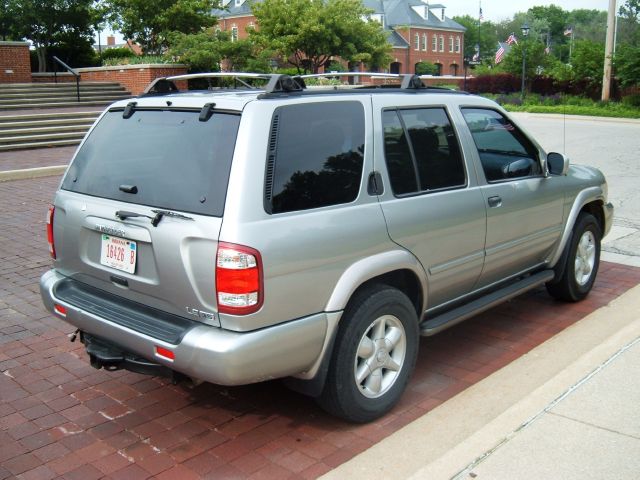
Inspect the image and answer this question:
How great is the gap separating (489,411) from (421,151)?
1609 millimetres

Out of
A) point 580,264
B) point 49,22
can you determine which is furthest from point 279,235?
point 49,22

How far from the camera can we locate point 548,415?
13.0 feet

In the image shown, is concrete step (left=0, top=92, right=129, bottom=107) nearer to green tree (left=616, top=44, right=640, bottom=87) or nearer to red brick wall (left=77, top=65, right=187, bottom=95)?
red brick wall (left=77, top=65, right=187, bottom=95)

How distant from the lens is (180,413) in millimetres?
→ 4215

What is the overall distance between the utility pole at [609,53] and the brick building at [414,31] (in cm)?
4534

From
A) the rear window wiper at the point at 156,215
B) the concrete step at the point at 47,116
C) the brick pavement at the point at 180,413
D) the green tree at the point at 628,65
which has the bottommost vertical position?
the brick pavement at the point at 180,413

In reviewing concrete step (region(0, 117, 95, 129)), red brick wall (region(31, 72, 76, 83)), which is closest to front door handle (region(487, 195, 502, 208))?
concrete step (region(0, 117, 95, 129))

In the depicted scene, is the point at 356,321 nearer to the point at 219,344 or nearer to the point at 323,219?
the point at 323,219

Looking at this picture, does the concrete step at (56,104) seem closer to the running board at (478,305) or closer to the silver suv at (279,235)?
the silver suv at (279,235)

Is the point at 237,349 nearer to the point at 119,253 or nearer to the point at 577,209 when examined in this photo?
the point at 119,253

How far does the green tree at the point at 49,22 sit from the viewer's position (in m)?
28.3

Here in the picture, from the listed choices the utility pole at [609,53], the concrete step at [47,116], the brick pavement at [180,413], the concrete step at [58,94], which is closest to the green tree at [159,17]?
the concrete step at [58,94]

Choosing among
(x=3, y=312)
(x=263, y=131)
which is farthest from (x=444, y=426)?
(x=3, y=312)

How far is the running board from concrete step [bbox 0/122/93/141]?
13.5 metres
